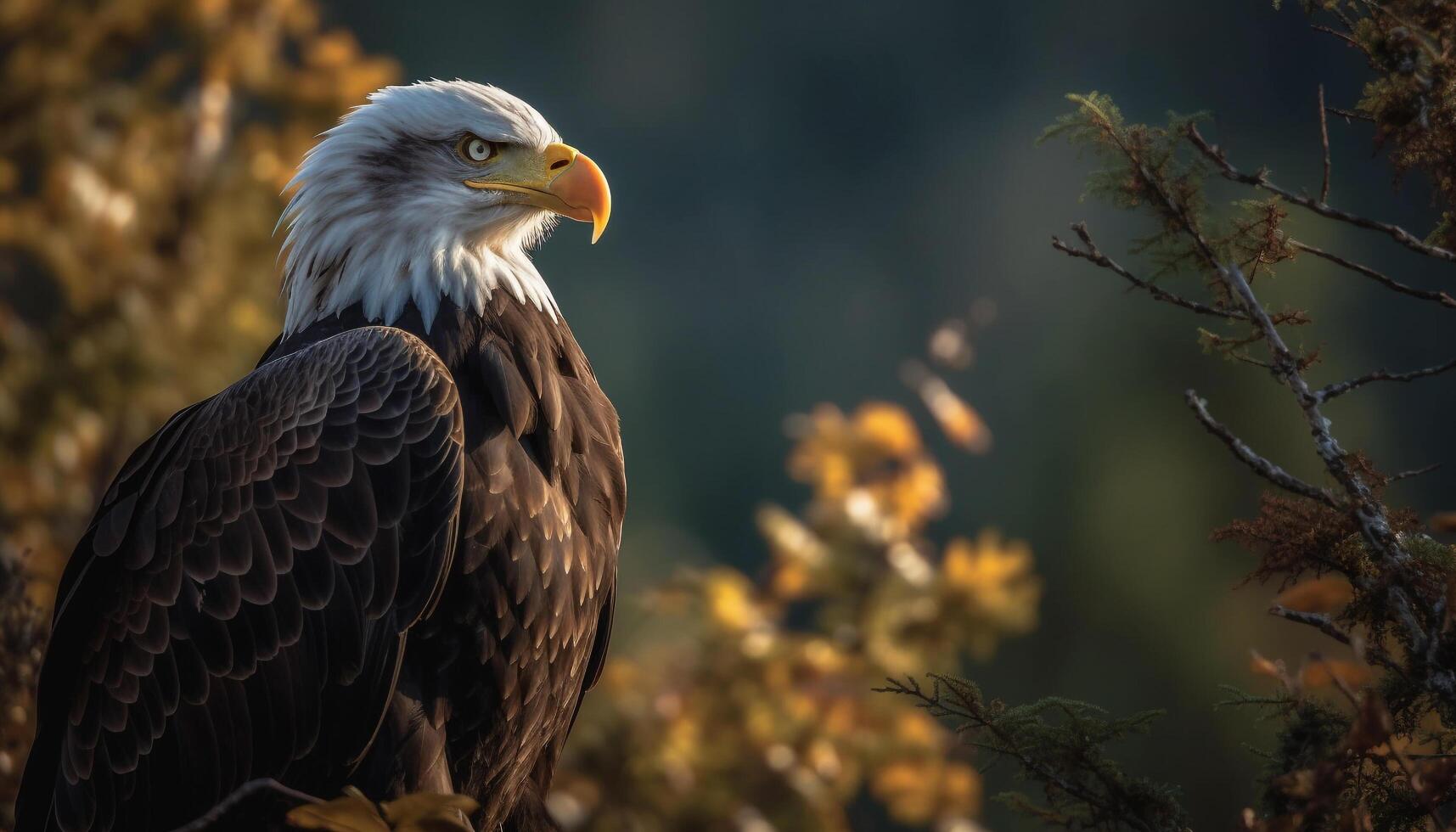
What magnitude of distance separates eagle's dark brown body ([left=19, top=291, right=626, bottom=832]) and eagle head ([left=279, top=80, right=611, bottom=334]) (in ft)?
0.79

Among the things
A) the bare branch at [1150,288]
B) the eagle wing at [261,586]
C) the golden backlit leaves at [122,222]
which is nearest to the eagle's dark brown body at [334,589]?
the eagle wing at [261,586]

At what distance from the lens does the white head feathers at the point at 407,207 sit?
2699 millimetres

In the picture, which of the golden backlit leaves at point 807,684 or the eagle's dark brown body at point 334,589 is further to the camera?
the golden backlit leaves at point 807,684

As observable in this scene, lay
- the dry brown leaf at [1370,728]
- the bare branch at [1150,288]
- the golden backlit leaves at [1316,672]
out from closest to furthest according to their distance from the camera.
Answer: the dry brown leaf at [1370,728] < the golden backlit leaves at [1316,672] < the bare branch at [1150,288]

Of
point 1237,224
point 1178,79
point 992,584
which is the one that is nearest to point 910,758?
point 992,584

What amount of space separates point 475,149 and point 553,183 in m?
0.18

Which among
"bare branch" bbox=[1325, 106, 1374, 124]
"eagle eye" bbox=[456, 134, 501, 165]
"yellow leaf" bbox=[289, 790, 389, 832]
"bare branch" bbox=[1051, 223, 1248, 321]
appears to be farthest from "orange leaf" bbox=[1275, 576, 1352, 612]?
"eagle eye" bbox=[456, 134, 501, 165]

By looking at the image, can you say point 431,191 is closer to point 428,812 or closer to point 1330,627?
point 428,812

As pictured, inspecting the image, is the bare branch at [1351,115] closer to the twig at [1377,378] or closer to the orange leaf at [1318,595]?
the twig at [1377,378]

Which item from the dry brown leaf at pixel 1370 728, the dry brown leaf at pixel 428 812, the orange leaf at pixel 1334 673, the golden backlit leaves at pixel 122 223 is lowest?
the dry brown leaf at pixel 428 812

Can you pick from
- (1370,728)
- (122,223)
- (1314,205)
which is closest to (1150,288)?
(1314,205)

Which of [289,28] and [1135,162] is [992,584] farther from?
[289,28]

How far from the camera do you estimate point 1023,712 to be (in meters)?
1.65

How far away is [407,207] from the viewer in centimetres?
274
